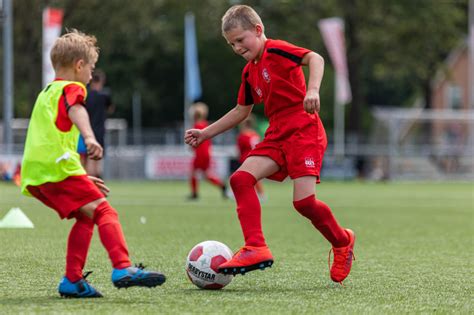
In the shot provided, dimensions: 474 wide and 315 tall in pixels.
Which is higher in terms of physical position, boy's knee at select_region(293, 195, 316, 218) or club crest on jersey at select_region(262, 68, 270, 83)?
club crest on jersey at select_region(262, 68, 270, 83)

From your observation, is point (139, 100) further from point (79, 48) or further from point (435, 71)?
point (79, 48)

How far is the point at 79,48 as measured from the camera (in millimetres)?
5988

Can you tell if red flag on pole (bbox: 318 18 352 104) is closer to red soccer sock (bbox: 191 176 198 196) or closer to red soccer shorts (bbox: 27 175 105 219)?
red soccer sock (bbox: 191 176 198 196)

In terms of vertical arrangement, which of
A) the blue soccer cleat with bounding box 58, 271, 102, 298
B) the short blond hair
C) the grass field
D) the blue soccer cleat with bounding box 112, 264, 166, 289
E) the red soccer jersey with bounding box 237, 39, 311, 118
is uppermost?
the short blond hair

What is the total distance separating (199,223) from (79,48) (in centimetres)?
775

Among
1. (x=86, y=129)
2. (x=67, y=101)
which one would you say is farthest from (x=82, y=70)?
(x=86, y=129)

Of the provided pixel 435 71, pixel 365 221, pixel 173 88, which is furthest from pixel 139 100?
pixel 365 221

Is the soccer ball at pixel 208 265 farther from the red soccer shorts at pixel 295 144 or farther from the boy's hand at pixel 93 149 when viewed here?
the boy's hand at pixel 93 149

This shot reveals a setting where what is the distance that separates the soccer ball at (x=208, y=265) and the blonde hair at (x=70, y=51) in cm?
151

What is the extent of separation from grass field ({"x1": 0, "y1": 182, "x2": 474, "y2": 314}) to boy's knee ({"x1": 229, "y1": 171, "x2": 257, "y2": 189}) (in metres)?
0.66

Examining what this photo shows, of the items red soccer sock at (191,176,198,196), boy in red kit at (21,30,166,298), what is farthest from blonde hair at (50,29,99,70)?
red soccer sock at (191,176,198,196)

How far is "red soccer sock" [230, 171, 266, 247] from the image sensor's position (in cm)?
680

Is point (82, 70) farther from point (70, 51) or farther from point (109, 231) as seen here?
point (109, 231)

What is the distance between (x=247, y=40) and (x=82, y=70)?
4.22ft
